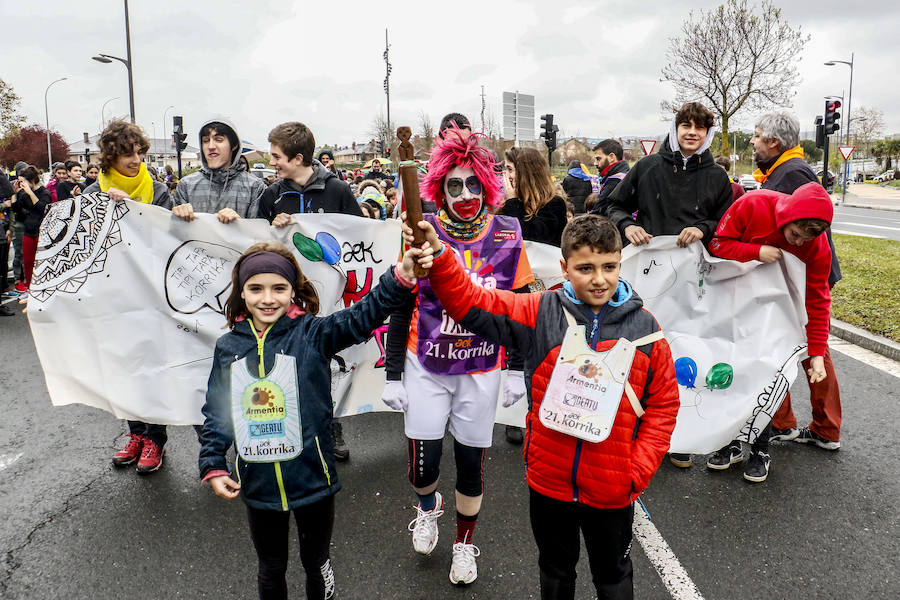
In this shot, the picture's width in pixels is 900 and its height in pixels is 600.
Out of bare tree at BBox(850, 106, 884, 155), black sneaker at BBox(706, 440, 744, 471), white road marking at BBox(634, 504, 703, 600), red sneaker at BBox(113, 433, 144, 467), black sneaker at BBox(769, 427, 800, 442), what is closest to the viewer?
white road marking at BBox(634, 504, 703, 600)

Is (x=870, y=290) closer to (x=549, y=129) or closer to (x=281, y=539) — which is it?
(x=281, y=539)

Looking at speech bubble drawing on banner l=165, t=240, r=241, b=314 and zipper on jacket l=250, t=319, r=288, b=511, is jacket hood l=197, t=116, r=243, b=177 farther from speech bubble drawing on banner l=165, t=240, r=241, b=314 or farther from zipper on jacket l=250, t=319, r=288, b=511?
zipper on jacket l=250, t=319, r=288, b=511

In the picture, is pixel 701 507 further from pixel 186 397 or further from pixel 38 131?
pixel 38 131

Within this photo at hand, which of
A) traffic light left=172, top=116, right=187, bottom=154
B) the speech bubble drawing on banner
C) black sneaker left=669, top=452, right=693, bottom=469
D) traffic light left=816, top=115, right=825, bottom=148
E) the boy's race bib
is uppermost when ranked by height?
traffic light left=172, top=116, right=187, bottom=154

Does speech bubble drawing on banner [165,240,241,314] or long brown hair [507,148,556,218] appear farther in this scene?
long brown hair [507,148,556,218]

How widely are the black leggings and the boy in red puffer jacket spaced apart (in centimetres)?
81

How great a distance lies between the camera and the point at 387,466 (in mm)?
4043

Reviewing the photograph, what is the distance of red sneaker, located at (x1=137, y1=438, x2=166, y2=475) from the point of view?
3.91 metres

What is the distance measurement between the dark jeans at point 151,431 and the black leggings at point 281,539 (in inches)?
78.0

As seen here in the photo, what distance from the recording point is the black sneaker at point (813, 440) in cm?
411

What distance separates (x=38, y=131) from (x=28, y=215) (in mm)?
60010

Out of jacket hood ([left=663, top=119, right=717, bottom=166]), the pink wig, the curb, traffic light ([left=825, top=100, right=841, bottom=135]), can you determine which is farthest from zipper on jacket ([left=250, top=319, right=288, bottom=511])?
traffic light ([left=825, top=100, right=841, bottom=135])

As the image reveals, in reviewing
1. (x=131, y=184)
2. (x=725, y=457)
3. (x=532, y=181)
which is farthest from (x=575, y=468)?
(x=131, y=184)

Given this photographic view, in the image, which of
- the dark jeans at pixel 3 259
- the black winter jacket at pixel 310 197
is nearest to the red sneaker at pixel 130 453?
the black winter jacket at pixel 310 197
